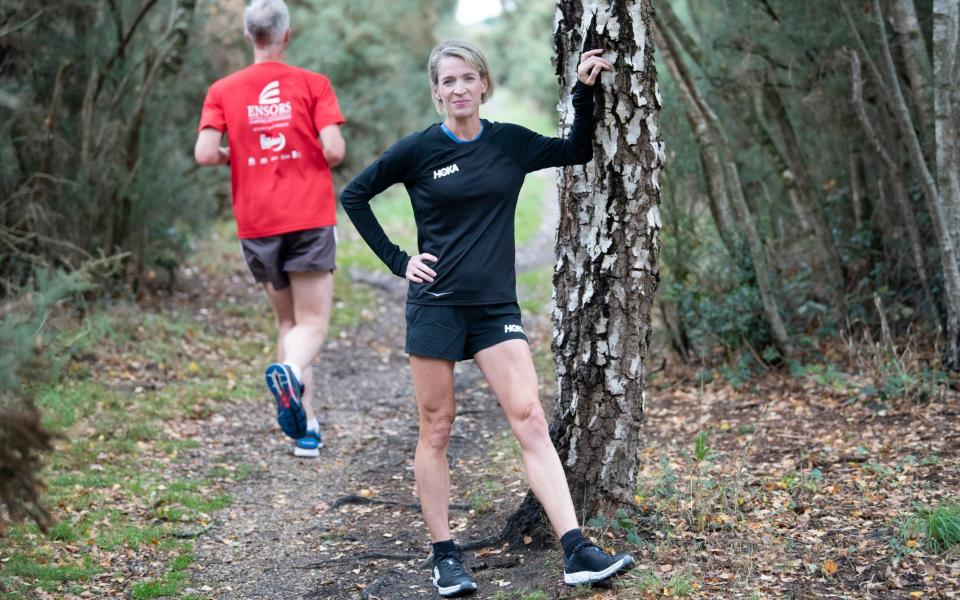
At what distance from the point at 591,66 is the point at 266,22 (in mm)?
2485

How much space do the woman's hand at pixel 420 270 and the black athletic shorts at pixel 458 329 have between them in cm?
11

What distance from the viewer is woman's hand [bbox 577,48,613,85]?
145 inches

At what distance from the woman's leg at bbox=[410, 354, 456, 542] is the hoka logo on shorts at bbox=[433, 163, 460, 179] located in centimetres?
71

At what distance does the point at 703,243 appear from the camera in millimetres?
7324

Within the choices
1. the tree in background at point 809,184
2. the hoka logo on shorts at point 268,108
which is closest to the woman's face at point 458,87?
the hoka logo on shorts at point 268,108

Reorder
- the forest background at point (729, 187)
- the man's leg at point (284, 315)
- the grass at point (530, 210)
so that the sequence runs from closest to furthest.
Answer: the man's leg at point (284, 315), the forest background at point (729, 187), the grass at point (530, 210)

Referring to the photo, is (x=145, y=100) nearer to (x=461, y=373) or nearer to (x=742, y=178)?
(x=461, y=373)

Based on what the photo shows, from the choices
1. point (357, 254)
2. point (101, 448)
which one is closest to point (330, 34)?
point (357, 254)

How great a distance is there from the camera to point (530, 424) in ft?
12.1

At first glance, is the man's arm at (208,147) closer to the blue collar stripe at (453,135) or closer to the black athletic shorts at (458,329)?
the blue collar stripe at (453,135)

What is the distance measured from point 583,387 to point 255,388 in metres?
4.06

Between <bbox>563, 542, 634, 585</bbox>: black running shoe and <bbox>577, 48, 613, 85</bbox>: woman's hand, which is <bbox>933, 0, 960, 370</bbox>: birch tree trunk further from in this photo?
<bbox>563, 542, 634, 585</bbox>: black running shoe

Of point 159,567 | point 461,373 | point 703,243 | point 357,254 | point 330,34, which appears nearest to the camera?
point 159,567

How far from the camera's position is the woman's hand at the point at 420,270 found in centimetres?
369
